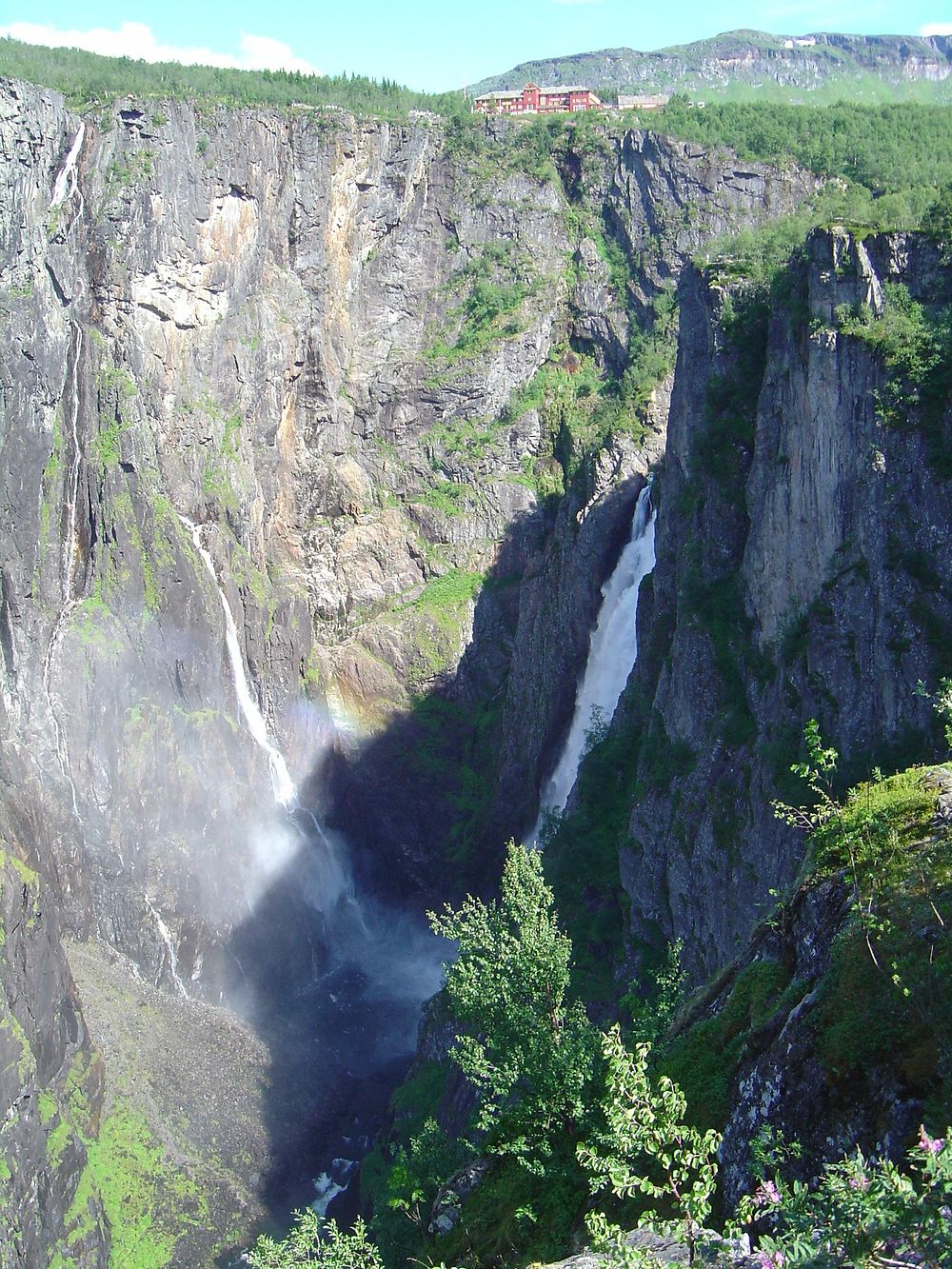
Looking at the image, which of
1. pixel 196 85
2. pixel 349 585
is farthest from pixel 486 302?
pixel 196 85

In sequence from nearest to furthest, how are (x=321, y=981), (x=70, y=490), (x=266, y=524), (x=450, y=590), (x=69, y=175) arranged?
1. (x=70, y=490)
2. (x=69, y=175)
3. (x=321, y=981)
4. (x=266, y=524)
5. (x=450, y=590)

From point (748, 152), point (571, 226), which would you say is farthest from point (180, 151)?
point (748, 152)

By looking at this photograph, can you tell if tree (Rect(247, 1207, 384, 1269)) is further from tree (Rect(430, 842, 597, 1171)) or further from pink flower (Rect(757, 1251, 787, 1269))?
pink flower (Rect(757, 1251, 787, 1269))

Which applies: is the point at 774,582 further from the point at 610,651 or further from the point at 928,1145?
the point at 928,1145

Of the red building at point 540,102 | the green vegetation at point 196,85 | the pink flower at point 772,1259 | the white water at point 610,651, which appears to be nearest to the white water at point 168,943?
the white water at point 610,651

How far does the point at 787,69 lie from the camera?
87562mm

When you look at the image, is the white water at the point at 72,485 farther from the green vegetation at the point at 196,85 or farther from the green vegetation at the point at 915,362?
the green vegetation at the point at 915,362

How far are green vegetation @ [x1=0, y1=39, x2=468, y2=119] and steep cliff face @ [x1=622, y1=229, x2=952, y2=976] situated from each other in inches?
1035

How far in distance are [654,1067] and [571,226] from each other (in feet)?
159

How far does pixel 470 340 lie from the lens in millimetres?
53000

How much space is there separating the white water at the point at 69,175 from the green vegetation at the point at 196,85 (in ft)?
5.69

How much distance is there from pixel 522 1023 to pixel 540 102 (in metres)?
58.4

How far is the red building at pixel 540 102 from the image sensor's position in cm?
6041

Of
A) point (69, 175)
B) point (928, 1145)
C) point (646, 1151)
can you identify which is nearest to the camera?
point (928, 1145)
